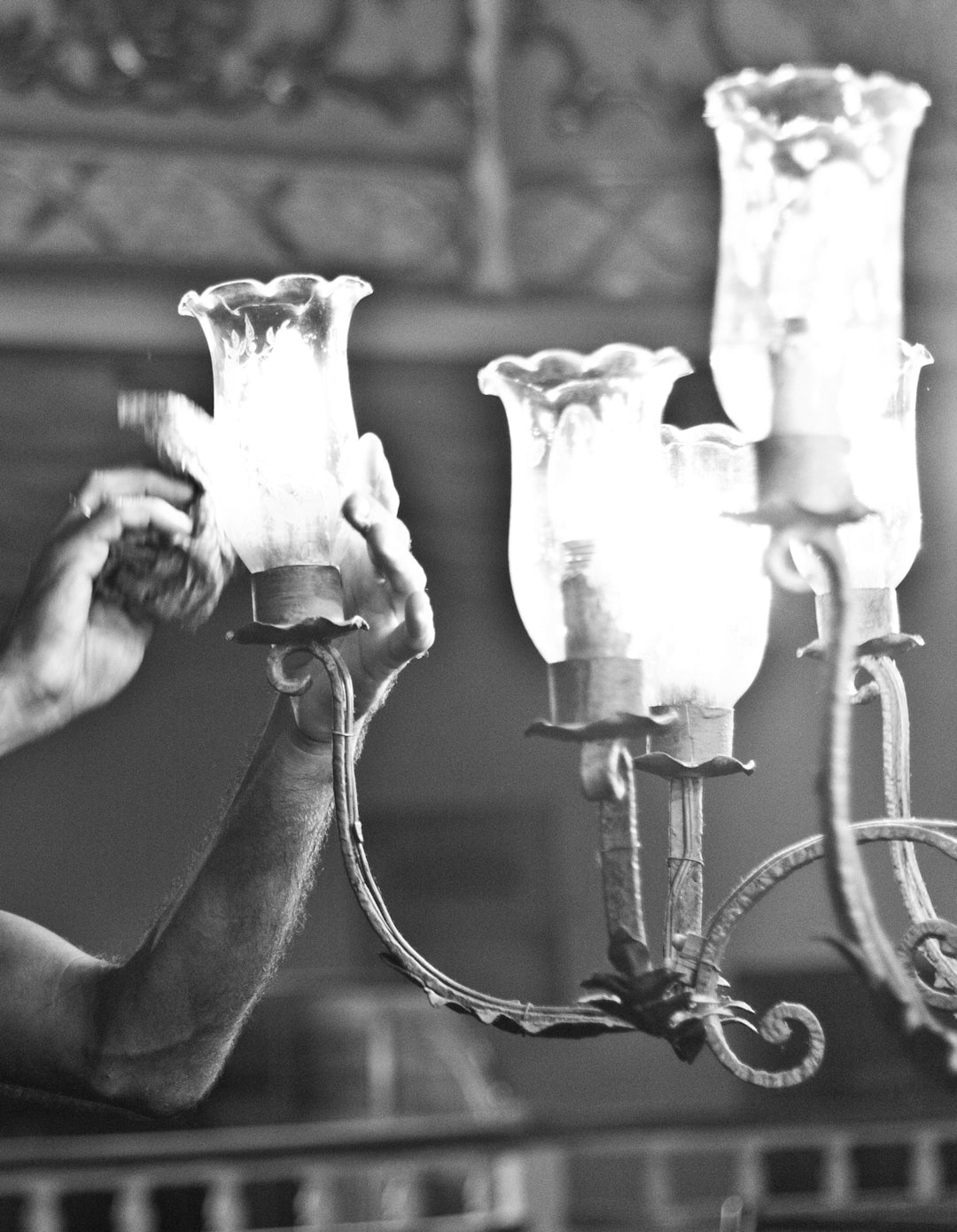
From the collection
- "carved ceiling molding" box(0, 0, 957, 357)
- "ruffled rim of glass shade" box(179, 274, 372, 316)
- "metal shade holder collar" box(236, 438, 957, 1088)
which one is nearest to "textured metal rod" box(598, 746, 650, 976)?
"metal shade holder collar" box(236, 438, 957, 1088)

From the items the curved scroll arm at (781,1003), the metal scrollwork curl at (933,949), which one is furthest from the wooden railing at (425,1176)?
the curved scroll arm at (781,1003)

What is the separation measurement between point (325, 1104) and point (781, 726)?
84.7 inches

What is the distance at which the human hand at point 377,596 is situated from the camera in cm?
140

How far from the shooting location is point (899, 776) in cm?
162

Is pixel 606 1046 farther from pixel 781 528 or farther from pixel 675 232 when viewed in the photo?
pixel 781 528

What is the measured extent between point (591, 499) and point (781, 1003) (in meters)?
0.45

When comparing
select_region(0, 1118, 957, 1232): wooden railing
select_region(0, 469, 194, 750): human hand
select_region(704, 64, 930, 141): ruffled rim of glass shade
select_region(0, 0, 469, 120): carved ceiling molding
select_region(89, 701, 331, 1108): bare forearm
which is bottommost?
select_region(0, 1118, 957, 1232): wooden railing

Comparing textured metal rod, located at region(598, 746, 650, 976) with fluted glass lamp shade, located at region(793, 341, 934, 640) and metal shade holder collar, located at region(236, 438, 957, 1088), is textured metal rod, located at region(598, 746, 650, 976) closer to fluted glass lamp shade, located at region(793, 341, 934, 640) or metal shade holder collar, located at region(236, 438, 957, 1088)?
metal shade holder collar, located at region(236, 438, 957, 1088)

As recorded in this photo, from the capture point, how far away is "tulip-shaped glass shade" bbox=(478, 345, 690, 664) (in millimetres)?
1323

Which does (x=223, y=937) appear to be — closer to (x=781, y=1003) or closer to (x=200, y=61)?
(x=781, y=1003)

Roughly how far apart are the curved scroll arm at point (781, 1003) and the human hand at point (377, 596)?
1.07 feet

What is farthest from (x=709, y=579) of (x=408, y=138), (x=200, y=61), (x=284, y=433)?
(x=200, y=61)

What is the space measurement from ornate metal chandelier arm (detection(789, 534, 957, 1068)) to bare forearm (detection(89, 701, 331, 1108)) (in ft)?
2.23

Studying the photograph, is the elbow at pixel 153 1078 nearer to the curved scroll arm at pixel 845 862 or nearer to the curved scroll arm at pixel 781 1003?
the curved scroll arm at pixel 781 1003
